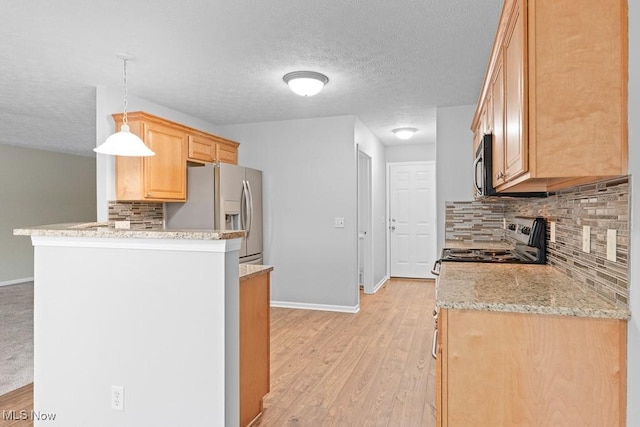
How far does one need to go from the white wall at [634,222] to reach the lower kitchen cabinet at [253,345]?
1.63 metres

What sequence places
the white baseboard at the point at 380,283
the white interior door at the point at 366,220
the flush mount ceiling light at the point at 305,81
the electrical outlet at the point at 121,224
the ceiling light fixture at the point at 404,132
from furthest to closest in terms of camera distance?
the white baseboard at the point at 380,283, the white interior door at the point at 366,220, the ceiling light fixture at the point at 404,132, the electrical outlet at the point at 121,224, the flush mount ceiling light at the point at 305,81

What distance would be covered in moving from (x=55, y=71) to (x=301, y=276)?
10.3 feet

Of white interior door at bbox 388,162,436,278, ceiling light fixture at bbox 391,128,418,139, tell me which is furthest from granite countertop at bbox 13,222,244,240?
white interior door at bbox 388,162,436,278

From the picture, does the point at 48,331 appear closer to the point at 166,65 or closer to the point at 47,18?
the point at 47,18

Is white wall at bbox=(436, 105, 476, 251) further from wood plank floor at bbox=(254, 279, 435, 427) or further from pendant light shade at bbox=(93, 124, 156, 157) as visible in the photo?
pendant light shade at bbox=(93, 124, 156, 157)

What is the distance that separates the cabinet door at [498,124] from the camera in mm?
1995

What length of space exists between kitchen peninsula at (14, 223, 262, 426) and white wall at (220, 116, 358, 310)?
2.93 metres

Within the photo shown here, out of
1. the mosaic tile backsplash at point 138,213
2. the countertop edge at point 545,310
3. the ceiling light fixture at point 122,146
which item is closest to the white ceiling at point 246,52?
the ceiling light fixture at point 122,146

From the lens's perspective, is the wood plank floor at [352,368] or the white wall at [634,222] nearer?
the white wall at [634,222]

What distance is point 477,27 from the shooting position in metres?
2.51

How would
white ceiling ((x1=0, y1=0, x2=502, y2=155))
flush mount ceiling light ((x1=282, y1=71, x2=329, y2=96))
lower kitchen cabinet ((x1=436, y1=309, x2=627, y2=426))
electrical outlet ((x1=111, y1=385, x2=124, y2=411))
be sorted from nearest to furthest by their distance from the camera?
1. lower kitchen cabinet ((x1=436, y1=309, x2=627, y2=426))
2. electrical outlet ((x1=111, y1=385, x2=124, y2=411))
3. white ceiling ((x1=0, y1=0, x2=502, y2=155))
4. flush mount ceiling light ((x1=282, y1=71, x2=329, y2=96))

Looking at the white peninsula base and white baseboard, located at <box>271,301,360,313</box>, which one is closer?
the white peninsula base

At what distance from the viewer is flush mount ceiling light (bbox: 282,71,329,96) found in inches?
128

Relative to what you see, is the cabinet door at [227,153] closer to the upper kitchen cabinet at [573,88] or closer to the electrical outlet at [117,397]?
the electrical outlet at [117,397]
